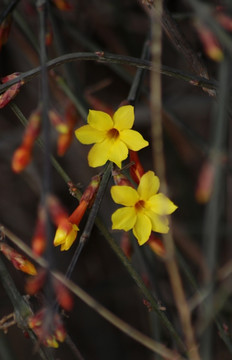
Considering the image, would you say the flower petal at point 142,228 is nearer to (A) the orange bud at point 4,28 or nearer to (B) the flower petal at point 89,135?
(B) the flower petal at point 89,135

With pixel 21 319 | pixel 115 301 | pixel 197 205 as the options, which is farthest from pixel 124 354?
pixel 21 319

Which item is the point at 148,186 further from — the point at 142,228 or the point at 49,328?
the point at 49,328

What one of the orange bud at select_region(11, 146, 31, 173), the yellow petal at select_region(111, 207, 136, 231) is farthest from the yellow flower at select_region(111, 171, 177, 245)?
the orange bud at select_region(11, 146, 31, 173)

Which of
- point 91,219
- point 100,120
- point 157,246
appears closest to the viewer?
point 91,219

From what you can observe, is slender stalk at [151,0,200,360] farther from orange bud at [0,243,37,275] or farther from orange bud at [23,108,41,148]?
orange bud at [0,243,37,275]

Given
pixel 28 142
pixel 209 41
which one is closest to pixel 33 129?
pixel 28 142

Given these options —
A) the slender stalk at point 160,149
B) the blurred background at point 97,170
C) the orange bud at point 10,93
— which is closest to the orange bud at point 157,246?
the slender stalk at point 160,149
